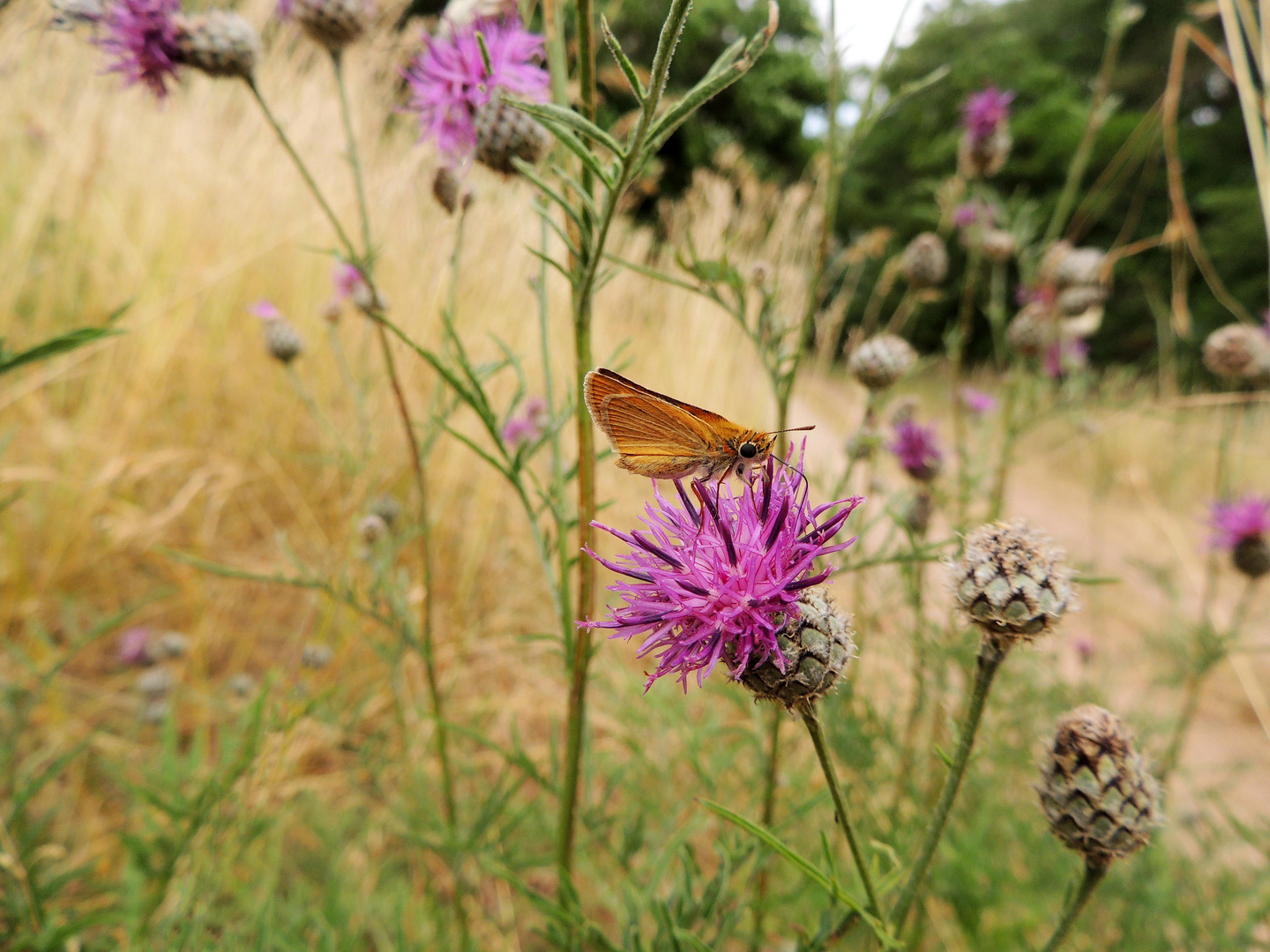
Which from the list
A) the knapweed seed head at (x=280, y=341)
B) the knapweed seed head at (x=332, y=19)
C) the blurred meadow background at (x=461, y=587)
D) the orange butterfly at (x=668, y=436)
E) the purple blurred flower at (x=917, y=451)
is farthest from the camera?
the knapweed seed head at (x=280, y=341)

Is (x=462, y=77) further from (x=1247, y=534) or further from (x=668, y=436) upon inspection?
(x=1247, y=534)

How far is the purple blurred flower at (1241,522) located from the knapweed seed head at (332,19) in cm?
229

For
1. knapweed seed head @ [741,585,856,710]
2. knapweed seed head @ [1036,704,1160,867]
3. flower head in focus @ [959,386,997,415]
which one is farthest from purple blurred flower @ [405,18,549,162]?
flower head in focus @ [959,386,997,415]

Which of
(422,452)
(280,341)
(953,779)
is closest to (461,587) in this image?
(280,341)

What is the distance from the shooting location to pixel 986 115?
222cm

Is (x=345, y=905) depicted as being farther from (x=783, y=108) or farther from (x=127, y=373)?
(x=783, y=108)

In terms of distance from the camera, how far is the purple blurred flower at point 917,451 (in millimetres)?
1649

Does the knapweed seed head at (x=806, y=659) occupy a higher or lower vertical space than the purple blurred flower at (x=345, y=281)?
lower

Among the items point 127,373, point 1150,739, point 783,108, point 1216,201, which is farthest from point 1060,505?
point 783,108

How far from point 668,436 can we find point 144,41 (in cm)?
116

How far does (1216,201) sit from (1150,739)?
9606 millimetres

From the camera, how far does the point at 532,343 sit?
3184 mm

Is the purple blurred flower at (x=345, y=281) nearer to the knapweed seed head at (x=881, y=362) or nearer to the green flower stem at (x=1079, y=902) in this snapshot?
the knapweed seed head at (x=881, y=362)

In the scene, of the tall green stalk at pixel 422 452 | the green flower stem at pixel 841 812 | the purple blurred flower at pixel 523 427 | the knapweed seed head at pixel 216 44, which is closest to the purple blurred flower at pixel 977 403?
the purple blurred flower at pixel 523 427
